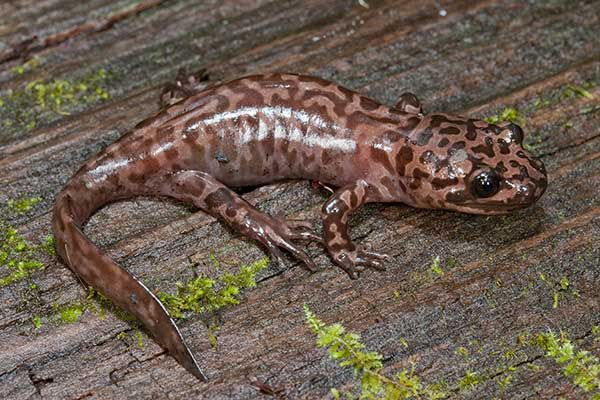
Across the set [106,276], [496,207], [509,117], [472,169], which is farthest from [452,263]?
[106,276]

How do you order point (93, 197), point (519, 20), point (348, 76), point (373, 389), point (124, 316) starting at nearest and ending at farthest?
point (373, 389), point (124, 316), point (93, 197), point (348, 76), point (519, 20)

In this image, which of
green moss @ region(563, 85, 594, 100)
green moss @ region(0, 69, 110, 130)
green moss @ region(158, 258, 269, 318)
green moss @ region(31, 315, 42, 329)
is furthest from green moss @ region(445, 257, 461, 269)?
green moss @ region(0, 69, 110, 130)

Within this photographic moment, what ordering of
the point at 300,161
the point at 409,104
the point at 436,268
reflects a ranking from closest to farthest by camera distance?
the point at 436,268
the point at 300,161
the point at 409,104

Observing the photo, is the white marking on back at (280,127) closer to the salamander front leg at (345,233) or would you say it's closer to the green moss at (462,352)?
the salamander front leg at (345,233)

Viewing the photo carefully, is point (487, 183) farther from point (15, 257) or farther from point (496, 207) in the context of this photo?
point (15, 257)

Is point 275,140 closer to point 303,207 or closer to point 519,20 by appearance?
point 303,207

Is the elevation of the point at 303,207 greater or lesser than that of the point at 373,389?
greater

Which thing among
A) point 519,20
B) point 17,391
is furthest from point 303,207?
point 519,20
